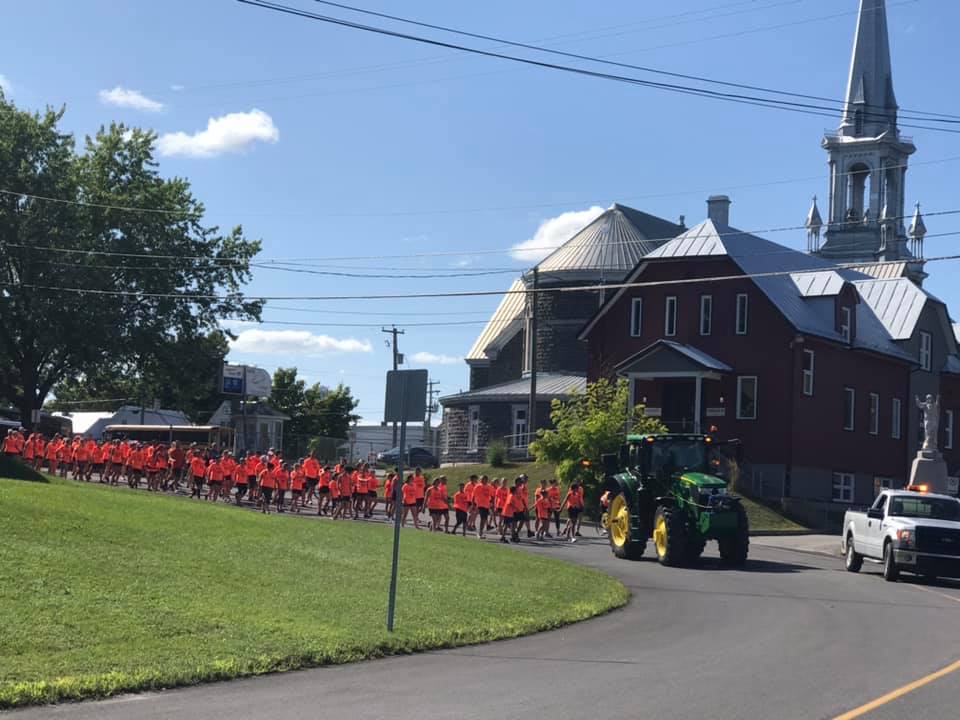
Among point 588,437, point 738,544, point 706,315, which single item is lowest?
point 738,544

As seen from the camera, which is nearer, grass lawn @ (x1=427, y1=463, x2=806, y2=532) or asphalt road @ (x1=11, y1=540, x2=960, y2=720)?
asphalt road @ (x1=11, y1=540, x2=960, y2=720)

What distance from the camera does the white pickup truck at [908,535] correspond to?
23.1 m

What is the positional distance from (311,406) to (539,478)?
5001 centimetres

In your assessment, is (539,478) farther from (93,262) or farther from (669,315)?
(93,262)

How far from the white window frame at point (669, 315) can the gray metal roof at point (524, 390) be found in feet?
34.8

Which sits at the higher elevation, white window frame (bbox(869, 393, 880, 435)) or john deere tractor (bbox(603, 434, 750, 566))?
white window frame (bbox(869, 393, 880, 435))

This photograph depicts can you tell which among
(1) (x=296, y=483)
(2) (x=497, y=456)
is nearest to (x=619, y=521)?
(1) (x=296, y=483)

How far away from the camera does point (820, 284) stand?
159 ft

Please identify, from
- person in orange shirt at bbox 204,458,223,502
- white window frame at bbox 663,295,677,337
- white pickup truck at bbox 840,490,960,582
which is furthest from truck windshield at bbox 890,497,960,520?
white window frame at bbox 663,295,677,337

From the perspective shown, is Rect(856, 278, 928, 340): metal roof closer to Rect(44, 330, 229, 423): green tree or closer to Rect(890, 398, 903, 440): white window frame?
Rect(890, 398, 903, 440): white window frame

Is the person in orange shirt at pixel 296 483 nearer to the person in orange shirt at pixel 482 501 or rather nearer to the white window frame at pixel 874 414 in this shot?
the person in orange shirt at pixel 482 501

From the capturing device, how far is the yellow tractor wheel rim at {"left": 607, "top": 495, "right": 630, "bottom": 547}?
26594 millimetres

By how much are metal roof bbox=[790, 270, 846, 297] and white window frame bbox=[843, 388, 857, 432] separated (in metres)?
3.93

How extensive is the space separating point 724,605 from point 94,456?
92.3ft
